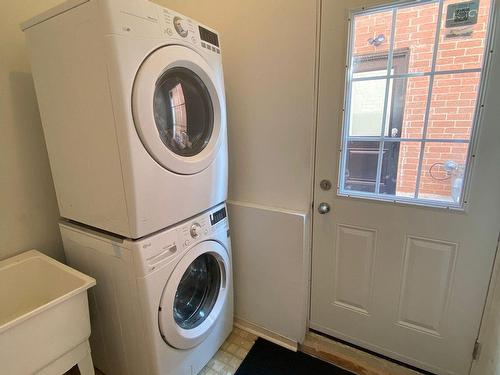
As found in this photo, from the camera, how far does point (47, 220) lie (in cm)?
136

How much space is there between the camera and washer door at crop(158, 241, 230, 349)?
Answer: 112 cm

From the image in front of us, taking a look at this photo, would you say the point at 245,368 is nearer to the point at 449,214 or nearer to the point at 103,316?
the point at 103,316

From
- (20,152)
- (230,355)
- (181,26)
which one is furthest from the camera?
(230,355)

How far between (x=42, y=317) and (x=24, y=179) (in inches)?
28.0

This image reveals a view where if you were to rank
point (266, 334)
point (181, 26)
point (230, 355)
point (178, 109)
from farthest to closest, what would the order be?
point (266, 334), point (230, 355), point (178, 109), point (181, 26)

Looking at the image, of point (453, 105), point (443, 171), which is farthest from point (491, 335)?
point (453, 105)

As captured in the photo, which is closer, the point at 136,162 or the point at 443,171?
the point at 136,162

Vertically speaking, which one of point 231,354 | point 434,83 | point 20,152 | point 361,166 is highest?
point 434,83

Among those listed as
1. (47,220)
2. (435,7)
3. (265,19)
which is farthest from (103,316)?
(435,7)

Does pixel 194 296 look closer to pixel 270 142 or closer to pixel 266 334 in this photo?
pixel 266 334

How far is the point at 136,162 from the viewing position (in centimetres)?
90

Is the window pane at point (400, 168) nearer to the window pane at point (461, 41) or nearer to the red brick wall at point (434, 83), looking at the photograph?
the red brick wall at point (434, 83)

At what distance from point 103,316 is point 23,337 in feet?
1.31

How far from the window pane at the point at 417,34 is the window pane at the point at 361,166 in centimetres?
36
